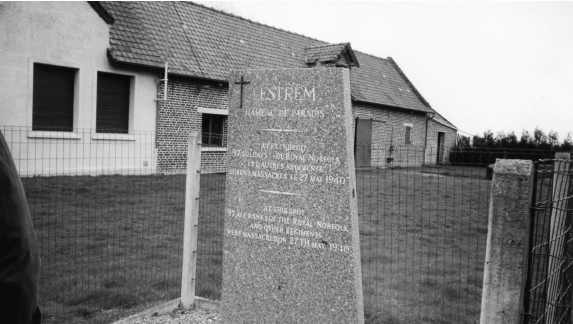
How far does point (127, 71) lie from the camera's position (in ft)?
50.9

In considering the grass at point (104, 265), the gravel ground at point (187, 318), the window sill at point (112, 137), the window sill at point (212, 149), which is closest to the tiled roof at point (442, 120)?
the window sill at point (212, 149)

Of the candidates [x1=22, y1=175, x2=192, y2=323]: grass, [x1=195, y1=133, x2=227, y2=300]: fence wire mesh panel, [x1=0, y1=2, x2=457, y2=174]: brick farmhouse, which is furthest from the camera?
[x1=0, y1=2, x2=457, y2=174]: brick farmhouse

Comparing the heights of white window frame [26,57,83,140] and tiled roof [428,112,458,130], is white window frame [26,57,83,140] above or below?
below

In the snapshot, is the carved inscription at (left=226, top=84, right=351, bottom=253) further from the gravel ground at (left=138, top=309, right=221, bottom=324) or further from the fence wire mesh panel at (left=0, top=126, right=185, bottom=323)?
the fence wire mesh panel at (left=0, top=126, right=185, bottom=323)

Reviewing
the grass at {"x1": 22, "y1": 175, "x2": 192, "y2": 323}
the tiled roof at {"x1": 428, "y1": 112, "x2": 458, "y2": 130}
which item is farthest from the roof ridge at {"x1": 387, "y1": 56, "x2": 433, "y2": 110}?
the grass at {"x1": 22, "y1": 175, "x2": 192, "y2": 323}

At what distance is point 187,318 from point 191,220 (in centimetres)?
97

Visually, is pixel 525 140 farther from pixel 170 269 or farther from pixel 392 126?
pixel 170 269

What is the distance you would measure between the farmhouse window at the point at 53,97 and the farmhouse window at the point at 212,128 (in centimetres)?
470

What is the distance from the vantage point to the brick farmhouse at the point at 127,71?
13.2m

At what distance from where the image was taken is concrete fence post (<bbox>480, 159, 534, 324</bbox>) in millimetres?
2564

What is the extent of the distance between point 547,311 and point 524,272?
123cm

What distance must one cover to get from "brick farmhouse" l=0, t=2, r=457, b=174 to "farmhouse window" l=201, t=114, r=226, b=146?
0.04m

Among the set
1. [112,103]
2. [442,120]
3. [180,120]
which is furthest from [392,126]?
[112,103]

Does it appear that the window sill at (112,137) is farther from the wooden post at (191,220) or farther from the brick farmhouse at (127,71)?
the wooden post at (191,220)
